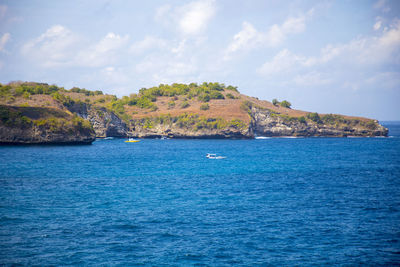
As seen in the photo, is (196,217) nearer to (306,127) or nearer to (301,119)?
(301,119)

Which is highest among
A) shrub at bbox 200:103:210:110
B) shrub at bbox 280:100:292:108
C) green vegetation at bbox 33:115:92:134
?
shrub at bbox 280:100:292:108

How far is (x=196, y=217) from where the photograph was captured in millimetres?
27906

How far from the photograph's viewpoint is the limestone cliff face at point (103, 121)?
121875 millimetres

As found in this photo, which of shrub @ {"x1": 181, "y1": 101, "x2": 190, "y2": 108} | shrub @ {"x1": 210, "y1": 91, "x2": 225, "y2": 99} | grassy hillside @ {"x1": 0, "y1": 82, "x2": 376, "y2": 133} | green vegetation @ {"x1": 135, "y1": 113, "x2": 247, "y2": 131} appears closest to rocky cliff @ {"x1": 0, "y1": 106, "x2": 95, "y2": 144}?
grassy hillside @ {"x1": 0, "y1": 82, "x2": 376, "y2": 133}

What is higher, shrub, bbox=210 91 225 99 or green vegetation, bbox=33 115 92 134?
shrub, bbox=210 91 225 99

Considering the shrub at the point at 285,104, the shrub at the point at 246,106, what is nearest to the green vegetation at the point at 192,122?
the shrub at the point at 246,106

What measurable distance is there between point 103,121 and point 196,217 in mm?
103337

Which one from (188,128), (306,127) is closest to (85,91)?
(188,128)

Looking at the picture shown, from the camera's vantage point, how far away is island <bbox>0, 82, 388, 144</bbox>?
10975 centimetres

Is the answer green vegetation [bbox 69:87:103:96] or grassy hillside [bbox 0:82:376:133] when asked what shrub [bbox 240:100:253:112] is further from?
green vegetation [bbox 69:87:103:96]

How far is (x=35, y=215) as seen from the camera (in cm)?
2761

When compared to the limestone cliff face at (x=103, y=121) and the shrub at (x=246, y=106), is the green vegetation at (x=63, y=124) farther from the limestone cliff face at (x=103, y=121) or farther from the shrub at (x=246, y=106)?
the shrub at (x=246, y=106)

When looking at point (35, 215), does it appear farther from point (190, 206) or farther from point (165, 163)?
point (165, 163)

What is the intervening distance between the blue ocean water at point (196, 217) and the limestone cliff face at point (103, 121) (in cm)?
7142
